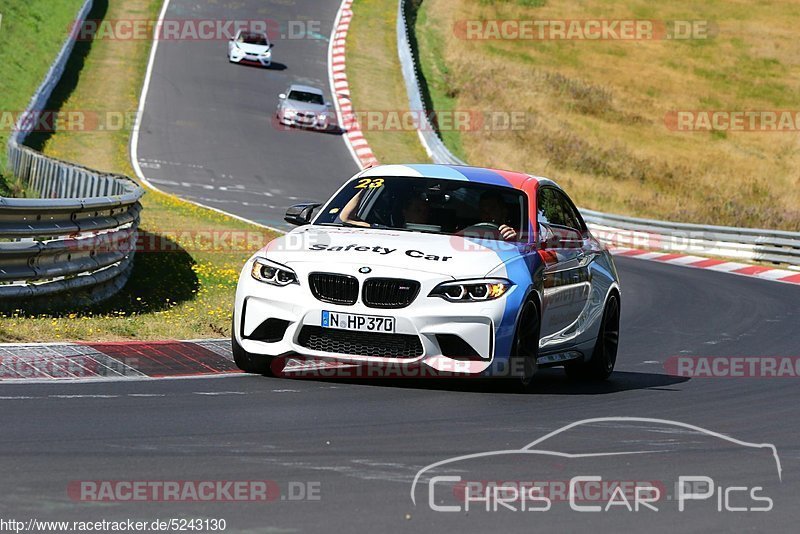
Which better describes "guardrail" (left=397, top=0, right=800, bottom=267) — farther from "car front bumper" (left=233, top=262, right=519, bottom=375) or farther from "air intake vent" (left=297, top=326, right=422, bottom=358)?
"air intake vent" (left=297, top=326, right=422, bottom=358)

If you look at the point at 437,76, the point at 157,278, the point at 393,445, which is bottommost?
the point at 437,76

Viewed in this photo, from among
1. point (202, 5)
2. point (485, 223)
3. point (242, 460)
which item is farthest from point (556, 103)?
point (242, 460)

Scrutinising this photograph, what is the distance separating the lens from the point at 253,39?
46.7 m

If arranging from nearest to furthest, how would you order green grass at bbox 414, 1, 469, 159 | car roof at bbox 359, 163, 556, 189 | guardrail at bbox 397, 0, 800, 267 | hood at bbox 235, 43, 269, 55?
1. car roof at bbox 359, 163, 556, 189
2. guardrail at bbox 397, 0, 800, 267
3. green grass at bbox 414, 1, 469, 159
4. hood at bbox 235, 43, 269, 55

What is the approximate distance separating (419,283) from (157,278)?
7.84 metres

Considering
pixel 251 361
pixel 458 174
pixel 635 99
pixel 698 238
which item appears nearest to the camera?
pixel 251 361

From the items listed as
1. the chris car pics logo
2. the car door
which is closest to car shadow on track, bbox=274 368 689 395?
the car door

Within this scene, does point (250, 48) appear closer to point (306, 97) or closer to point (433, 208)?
point (306, 97)

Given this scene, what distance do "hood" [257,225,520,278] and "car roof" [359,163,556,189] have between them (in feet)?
2.56

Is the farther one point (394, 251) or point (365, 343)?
point (394, 251)

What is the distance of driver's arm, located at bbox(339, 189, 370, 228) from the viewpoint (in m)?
10.2

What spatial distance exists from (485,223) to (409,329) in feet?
4.77

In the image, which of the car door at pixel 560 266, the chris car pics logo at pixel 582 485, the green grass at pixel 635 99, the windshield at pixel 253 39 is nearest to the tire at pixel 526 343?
the car door at pixel 560 266

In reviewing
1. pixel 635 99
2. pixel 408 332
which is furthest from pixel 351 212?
pixel 635 99
